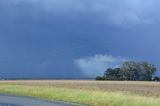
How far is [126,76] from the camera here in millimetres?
120500

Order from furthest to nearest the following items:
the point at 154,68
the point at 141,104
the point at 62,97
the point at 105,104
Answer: the point at 154,68 → the point at 62,97 → the point at 105,104 → the point at 141,104

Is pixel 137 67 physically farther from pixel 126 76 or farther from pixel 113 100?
pixel 113 100

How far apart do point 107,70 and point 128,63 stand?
5833 millimetres

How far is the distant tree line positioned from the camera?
390 feet

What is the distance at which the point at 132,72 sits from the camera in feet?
395

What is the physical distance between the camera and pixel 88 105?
105 ft

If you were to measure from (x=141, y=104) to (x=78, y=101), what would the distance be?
7.34 m

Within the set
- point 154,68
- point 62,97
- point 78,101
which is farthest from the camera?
point 154,68

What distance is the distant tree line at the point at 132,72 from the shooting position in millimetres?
119000

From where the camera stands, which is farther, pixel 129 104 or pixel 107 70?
pixel 107 70

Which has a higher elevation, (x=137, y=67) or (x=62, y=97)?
(x=137, y=67)

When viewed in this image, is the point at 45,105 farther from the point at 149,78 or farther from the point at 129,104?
the point at 149,78

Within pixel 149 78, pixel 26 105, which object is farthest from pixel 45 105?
pixel 149 78

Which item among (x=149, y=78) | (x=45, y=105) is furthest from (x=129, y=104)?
(x=149, y=78)
